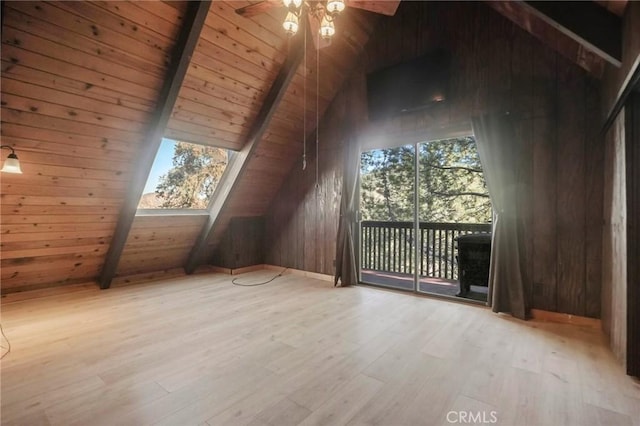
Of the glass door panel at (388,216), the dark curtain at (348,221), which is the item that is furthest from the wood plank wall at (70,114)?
the glass door panel at (388,216)

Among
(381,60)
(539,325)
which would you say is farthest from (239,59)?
(539,325)

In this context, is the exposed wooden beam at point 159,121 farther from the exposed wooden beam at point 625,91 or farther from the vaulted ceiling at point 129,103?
the exposed wooden beam at point 625,91

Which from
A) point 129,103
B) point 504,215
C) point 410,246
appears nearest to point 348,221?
point 410,246

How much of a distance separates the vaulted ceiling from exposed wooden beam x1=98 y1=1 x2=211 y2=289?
1 centimetres

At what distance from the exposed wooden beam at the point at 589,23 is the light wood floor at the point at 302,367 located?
2118mm

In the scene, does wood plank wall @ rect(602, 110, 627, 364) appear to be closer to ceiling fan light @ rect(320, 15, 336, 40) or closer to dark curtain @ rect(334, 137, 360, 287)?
ceiling fan light @ rect(320, 15, 336, 40)

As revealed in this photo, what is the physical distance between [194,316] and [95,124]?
2.11 meters

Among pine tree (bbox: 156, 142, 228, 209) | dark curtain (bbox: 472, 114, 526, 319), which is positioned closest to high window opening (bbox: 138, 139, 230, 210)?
pine tree (bbox: 156, 142, 228, 209)

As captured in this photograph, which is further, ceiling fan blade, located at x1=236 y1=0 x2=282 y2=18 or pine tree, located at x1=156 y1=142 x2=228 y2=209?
pine tree, located at x1=156 y1=142 x2=228 y2=209

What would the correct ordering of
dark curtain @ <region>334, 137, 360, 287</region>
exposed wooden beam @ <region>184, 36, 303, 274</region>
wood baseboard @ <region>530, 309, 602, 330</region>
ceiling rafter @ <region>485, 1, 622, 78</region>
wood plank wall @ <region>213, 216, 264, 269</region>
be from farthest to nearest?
wood plank wall @ <region>213, 216, 264, 269</region> → dark curtain @ <region>334, 137, 360, 287</region> → exposed wooden beam @ <region>184, 36, 303, 274</region> → wood baseboard @ <region>530, 309, 602, 330</region> → ceiling rafter @ <region>485, 1, 622, 78</region>

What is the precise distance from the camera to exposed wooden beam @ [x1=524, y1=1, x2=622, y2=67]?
189cm

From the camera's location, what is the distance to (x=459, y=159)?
419 centimetres

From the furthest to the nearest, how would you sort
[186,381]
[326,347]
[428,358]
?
[326,347] → [428,358] → [186,381]

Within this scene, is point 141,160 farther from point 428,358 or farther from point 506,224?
point 506,224
